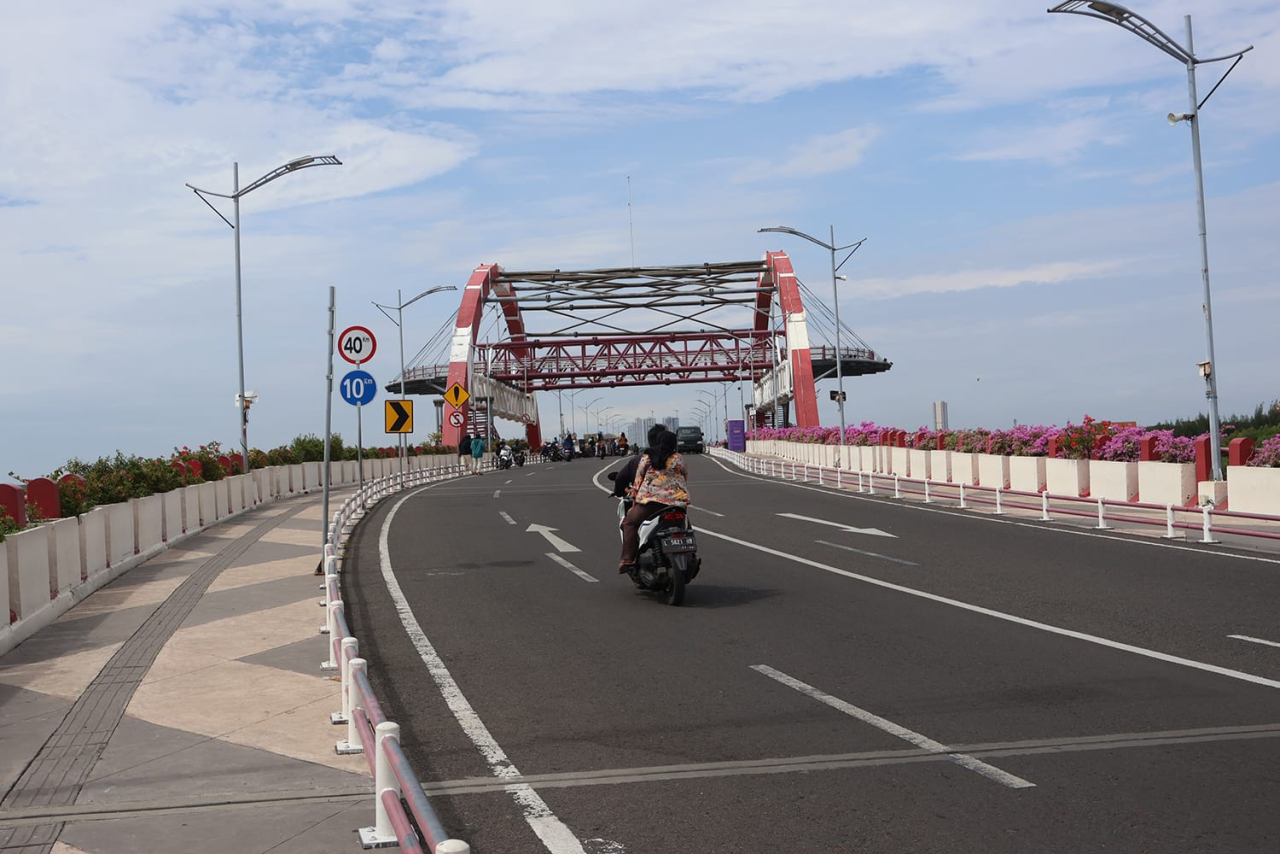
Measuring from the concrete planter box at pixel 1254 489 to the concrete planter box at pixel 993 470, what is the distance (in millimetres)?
9806

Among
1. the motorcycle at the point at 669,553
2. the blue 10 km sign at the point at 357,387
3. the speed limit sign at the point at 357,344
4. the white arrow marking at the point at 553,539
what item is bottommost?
the white arrow marking at the point at 553,539

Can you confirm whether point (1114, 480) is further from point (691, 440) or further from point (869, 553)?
point (691, 440)

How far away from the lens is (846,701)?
8.30 metres

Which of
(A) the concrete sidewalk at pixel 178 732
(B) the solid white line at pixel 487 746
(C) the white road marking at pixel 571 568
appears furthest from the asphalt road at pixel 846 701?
Result: (A) the concrete sidewalk at pixel 178 732

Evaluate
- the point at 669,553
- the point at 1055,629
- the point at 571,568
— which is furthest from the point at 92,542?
the point at 1055,629

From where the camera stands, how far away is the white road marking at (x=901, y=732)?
6.39m

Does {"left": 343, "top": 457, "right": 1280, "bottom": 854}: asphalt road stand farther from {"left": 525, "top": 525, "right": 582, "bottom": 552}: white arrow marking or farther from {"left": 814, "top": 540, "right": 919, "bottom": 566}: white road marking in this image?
{"left": 525, "top": 525, "right": 582, "bottom": 552}: white arrow marking

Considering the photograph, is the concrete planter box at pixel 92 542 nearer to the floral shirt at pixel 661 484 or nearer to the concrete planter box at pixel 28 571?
the concrete planter box at pixel 28 571

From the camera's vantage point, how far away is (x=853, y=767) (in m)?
6.71

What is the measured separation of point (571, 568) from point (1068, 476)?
15143 millimetres

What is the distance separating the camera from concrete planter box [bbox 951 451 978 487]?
3378cm

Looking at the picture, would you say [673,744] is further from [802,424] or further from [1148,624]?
[802,424]

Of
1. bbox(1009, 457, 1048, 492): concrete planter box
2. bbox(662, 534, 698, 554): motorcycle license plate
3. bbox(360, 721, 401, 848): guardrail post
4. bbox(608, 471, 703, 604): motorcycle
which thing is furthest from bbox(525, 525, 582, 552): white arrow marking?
bbox(360, 721, 401, 848): guardrail post

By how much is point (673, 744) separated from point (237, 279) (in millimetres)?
29608
